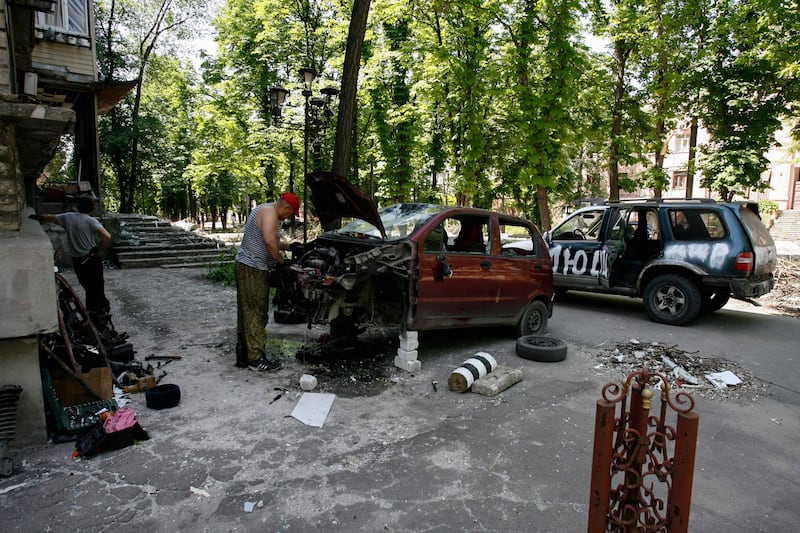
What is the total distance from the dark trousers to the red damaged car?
2596mm

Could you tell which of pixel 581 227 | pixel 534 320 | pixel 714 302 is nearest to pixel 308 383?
pixel 534 320

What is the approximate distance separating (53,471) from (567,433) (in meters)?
3.88

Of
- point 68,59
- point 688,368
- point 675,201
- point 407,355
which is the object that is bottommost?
point 688,368

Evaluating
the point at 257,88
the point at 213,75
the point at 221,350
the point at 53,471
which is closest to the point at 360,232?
the point at 221,350

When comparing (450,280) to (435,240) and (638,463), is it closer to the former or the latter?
(435,240)

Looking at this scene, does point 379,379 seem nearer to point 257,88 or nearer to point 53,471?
point 53,471

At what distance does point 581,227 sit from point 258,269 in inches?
281

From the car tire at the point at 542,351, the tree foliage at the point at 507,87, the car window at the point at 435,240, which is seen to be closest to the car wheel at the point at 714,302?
the car tire at the point at 542,351

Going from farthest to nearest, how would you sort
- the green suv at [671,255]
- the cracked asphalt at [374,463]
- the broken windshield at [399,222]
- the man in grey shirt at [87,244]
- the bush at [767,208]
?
the bush at [767,208]
the green suv at [671,255]
the man in grey shirt at [87,244]
the broken windshield at [399,222]
the cracked asphalt at [374,463]

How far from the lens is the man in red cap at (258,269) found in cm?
510

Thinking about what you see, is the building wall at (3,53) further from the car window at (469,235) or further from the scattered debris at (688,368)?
the scattered debris at (688,368)

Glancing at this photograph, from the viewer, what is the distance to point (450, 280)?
18.6 ft

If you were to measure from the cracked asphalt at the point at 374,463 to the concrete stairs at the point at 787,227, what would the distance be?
2435 cm

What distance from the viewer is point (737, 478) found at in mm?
3398
